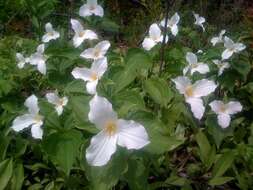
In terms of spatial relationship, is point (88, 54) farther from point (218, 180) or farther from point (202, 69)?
point (218, 180)

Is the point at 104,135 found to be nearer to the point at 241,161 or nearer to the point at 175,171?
the point at 175,171

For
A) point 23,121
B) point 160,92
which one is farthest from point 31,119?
point 160,92

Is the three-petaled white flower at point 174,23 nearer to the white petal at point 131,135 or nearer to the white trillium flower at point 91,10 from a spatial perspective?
the white trillium flower at point 91,10

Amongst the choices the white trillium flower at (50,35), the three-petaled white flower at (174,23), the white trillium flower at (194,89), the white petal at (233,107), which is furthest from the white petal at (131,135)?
the white trillium flower at (50,35)

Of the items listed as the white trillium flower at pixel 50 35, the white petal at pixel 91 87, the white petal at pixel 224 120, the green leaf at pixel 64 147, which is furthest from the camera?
the white trillium flower at pixel 50 35

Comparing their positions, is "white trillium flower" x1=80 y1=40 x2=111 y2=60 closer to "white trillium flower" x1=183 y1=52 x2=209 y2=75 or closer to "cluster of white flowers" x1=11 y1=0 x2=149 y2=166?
"cluster of white flowers" x1=11 y1=0 x2=149 y2=166

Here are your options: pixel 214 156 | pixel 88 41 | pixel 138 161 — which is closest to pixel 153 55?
pixel 88 41

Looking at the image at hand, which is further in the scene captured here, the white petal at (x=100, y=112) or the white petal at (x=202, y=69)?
the white petal at (x=202, y=69)
